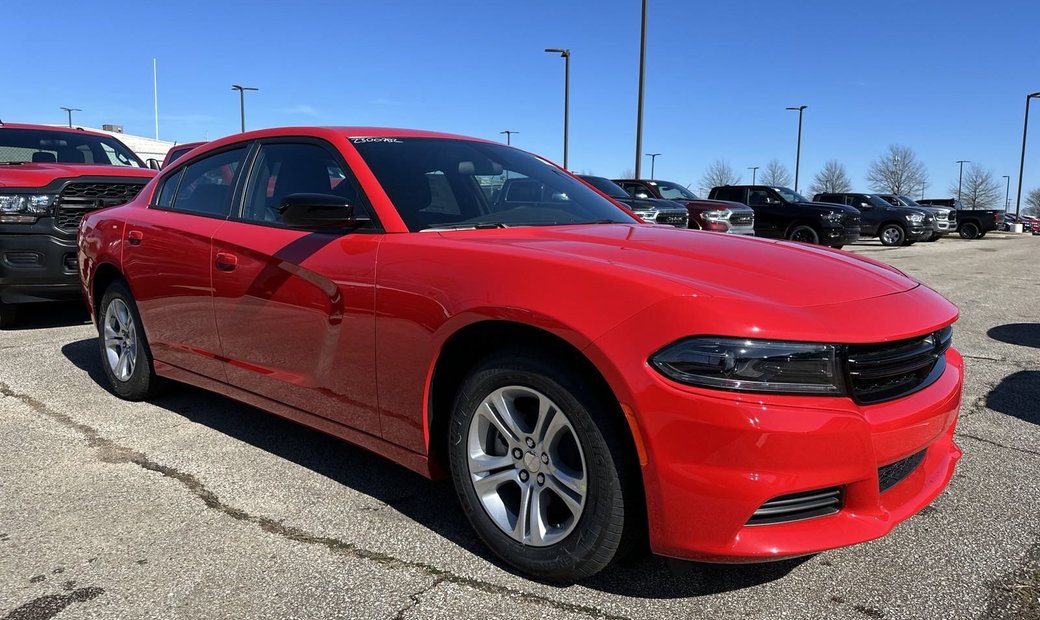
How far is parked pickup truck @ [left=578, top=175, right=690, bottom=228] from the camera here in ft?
43.1

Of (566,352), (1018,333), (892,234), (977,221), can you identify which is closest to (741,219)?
(1018,333)

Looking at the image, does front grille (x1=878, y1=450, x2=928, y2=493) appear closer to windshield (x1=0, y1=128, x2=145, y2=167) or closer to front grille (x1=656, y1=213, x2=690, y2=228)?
windshield (x1=0, y1=128, x2=145, y2=167)

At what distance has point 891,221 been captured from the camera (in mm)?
24312

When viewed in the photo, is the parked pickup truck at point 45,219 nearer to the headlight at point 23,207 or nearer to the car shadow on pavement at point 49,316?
the headlight at point 23,207

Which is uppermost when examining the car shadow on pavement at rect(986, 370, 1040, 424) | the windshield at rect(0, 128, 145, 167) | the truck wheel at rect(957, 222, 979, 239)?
the windshield at rect(0, 128, 145, 167)

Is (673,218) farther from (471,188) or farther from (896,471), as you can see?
(896,471)

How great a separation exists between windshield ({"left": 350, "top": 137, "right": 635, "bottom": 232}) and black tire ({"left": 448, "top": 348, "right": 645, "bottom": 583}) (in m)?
0.83

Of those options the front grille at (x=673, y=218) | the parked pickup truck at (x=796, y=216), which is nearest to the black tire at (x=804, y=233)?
the parked pickup truck at (x=796, y=216)

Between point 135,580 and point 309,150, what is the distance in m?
1.98

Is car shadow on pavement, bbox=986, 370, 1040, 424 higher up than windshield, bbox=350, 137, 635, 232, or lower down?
lower down

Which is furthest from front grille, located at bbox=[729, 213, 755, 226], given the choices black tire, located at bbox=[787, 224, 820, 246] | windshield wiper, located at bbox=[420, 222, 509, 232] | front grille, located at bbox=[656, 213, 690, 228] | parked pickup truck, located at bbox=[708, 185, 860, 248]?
windshield wiper, located at bbox=[420, 222, 509, 232]

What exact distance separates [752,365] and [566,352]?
1.90ft

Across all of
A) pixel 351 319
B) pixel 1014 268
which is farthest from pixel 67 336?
pixel 1014 268

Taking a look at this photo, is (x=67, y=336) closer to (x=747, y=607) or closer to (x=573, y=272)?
(x=573, y=272)
